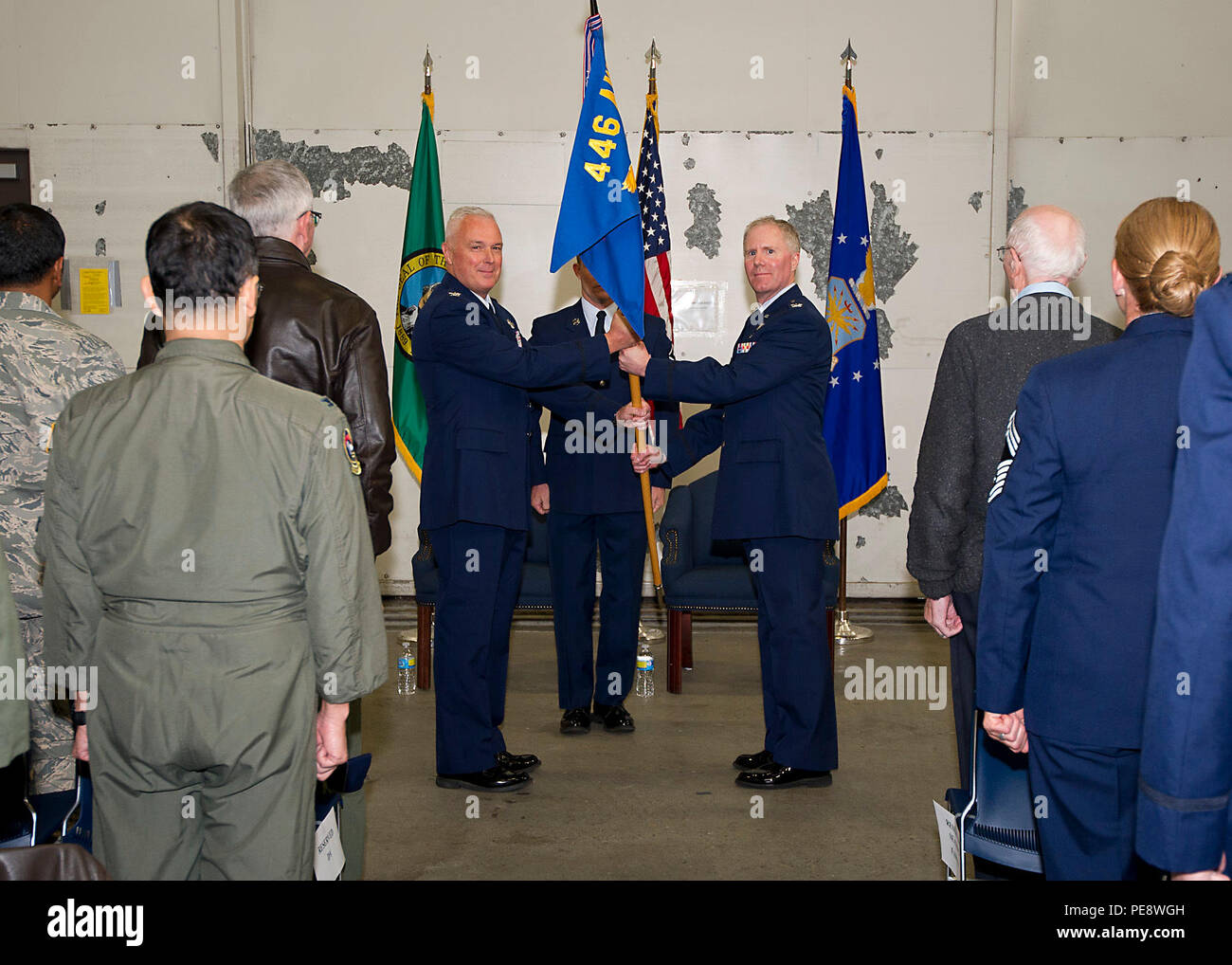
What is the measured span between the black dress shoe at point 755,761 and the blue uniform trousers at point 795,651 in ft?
0.27

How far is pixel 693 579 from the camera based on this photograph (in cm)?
500

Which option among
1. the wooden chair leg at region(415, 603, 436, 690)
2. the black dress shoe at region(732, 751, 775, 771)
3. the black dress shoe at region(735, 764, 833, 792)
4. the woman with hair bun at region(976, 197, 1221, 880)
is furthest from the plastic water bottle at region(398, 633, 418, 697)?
the woman with hair bun at region(976, 197, 1221, 880)

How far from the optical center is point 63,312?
6816 millimetres

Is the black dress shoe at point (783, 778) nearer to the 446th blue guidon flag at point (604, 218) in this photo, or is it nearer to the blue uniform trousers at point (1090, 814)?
the 446th blue guidon flag at point (604, 218)

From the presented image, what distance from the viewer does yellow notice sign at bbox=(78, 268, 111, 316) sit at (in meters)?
6.77

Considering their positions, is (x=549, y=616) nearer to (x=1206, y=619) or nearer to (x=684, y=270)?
(x=684, y=270)

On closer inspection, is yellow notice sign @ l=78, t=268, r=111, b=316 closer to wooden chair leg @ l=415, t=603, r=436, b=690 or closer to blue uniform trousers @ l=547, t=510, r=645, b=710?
wooden chair leg @ l=415, t=603, r=436, b=690

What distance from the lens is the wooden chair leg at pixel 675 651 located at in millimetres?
5012

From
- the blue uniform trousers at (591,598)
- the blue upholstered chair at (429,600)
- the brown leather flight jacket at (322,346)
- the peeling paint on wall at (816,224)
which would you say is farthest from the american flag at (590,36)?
the peeling paint on wall at (816,224)

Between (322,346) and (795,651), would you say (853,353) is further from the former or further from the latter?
(322,346)

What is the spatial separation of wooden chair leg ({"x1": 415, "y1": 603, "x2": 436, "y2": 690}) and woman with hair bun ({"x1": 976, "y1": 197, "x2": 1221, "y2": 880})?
342 centimetres

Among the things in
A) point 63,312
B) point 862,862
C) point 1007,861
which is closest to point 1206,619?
point 1007,861

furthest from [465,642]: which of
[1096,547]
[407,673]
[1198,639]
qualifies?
[1198,639]
